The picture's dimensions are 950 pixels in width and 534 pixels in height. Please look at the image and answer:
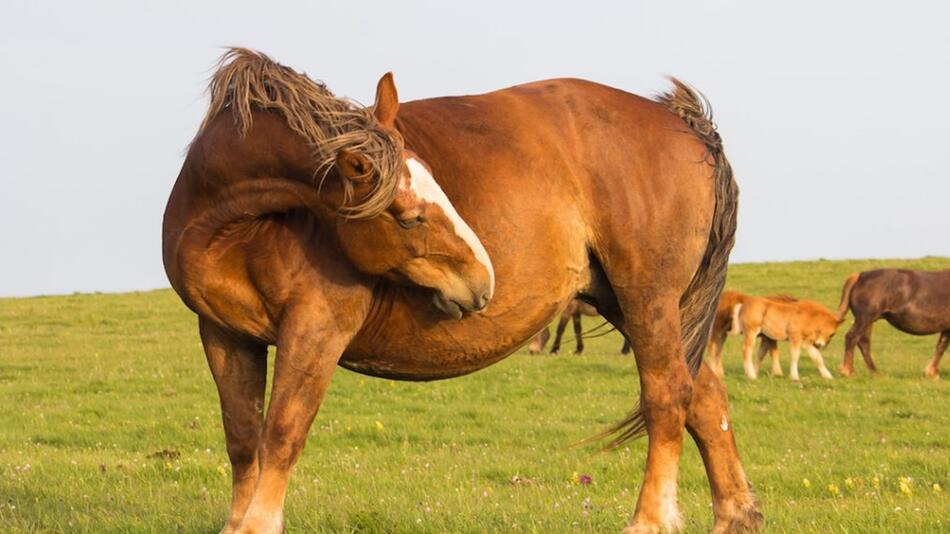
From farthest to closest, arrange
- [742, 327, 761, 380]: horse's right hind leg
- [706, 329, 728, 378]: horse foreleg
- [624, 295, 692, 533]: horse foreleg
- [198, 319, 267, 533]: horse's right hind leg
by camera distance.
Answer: [742, 327, 761, 380]: horse's right hind leg
[706, 329, 728, 378]: horse foreleg
[624, 295, 692, 533]: horse foreleg
[198, 319, 267, 533]: horse's right hind leg

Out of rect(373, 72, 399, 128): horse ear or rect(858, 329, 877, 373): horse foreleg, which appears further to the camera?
rect(858, 329, 877, 373): horse foreleg

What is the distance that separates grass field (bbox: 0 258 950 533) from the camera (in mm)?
6512

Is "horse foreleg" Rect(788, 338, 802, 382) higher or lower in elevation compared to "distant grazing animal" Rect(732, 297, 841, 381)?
lower

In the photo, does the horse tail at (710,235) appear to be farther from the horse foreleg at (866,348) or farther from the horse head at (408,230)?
the horse foreleg at (866,348)

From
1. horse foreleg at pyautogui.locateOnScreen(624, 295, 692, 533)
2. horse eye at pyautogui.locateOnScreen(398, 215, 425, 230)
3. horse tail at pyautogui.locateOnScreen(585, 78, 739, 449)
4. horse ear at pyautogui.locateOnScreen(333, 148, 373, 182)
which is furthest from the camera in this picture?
horse tail at pyautogui.locateOnScreen(585, 78, 739, 449)

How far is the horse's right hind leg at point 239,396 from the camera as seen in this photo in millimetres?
5426

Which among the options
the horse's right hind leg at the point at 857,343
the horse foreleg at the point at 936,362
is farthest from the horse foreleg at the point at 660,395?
the horse foreleg at the point at 936,362

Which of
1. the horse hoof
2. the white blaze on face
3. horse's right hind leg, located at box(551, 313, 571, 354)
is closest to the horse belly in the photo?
horse's right hind leg, located at box(551, 313, 571, 354)

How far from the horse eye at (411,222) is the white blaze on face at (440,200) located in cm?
8

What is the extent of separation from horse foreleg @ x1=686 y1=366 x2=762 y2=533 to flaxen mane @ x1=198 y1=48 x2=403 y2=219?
258 cm

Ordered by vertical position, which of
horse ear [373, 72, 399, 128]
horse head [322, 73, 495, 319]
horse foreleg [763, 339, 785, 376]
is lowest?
horse foreleg [763, 339, 785, 376]

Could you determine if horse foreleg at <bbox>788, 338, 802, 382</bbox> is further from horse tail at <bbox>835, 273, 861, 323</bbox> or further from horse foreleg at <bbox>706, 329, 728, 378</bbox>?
horse tail at <bbox>835, 273, 861, 323</bbox>

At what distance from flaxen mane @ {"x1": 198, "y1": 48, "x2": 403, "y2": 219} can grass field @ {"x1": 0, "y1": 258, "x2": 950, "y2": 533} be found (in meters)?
2.01

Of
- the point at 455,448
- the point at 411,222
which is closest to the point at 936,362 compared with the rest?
the point at 455,448
